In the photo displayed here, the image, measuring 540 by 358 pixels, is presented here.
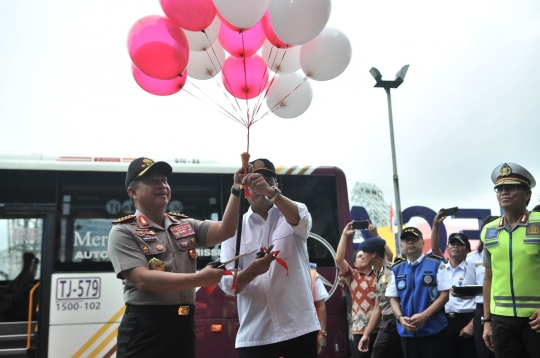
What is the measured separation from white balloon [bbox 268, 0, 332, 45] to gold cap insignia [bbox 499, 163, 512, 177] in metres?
1.88

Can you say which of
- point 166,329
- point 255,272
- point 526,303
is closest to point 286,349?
point 255,272

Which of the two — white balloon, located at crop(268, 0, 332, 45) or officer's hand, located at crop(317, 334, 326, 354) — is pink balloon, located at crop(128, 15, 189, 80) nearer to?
white balloon, located at crop(268, 0, 332, 45)

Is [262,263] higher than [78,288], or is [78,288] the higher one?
[262,263]

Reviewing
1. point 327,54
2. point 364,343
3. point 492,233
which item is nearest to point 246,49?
point 327,54

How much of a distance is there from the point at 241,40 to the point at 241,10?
2.18ft

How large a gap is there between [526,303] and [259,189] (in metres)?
2.27

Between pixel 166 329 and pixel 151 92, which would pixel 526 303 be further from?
pixel 151 92

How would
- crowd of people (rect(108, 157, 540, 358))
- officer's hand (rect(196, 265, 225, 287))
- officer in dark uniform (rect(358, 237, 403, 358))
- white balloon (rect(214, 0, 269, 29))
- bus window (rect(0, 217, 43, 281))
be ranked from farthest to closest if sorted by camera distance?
bus window (rect(0, 217, 43, 281)) → officer in dark uniform (rect(358, 237, 403, 358)) → white balloon (rect(214, 0, 269, 29)) → crowd of people (rect(108, 157, 540, 358)) → officer's hand (rect(196, 265, 225, 287))

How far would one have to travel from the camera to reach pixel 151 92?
3.94 m

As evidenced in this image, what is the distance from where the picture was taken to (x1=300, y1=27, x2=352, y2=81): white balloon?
147 inches

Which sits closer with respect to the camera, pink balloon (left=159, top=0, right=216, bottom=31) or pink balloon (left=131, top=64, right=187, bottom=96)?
pink balloon (left=159, top=0, right=216, bottom=31)

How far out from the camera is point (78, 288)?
5.96 metres

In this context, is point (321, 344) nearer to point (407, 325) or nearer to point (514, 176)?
point (407, 325)

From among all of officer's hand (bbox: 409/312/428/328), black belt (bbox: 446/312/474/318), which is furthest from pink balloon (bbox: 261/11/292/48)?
black belt (bbox: 446/312/474/318)
